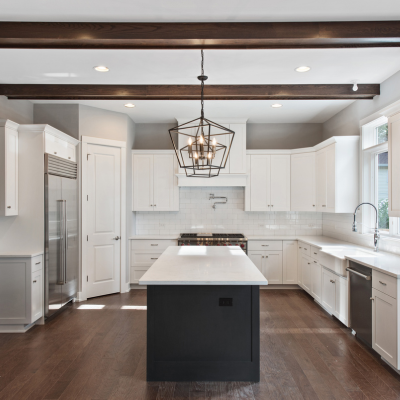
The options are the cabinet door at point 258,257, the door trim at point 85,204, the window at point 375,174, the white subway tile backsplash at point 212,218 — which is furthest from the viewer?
the white subway tile backsplash at point 212,218

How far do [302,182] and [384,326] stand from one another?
2987 millimetres

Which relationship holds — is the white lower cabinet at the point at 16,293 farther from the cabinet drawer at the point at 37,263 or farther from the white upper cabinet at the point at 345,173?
the white upper cabinet at the point at 345,173

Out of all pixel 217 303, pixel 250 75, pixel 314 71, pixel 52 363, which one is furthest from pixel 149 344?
pixel 314 71

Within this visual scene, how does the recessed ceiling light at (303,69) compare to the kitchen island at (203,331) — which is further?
the recessed ceiling light at (303,69)

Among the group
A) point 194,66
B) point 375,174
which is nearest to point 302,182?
point 375,174

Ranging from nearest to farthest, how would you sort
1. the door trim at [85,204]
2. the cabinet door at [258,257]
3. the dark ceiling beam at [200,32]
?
the dark ceiling beam at [200,32]
the door trim at [85,204]
the cabinet door at [258,257]

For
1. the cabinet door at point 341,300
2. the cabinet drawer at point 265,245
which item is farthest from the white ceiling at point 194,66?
the cabinet drawer at point 265,245

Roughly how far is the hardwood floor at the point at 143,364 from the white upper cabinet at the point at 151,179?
2063 mm

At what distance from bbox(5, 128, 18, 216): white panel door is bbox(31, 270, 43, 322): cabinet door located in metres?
0.79

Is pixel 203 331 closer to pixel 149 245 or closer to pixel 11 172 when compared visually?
pixel 11 172

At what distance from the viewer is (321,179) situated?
5133 mm

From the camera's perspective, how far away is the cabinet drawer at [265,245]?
552cm

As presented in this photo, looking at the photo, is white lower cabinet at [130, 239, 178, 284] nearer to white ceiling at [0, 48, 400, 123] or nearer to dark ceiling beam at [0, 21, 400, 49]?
white ceiling at [0, 48, 400, 123]

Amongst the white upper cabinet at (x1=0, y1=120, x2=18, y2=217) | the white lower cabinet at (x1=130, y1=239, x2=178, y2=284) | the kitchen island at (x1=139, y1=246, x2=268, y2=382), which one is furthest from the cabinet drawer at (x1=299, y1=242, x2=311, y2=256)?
the white upper cabinet at (x1=0, y1=120, x2=18, y2=217)
